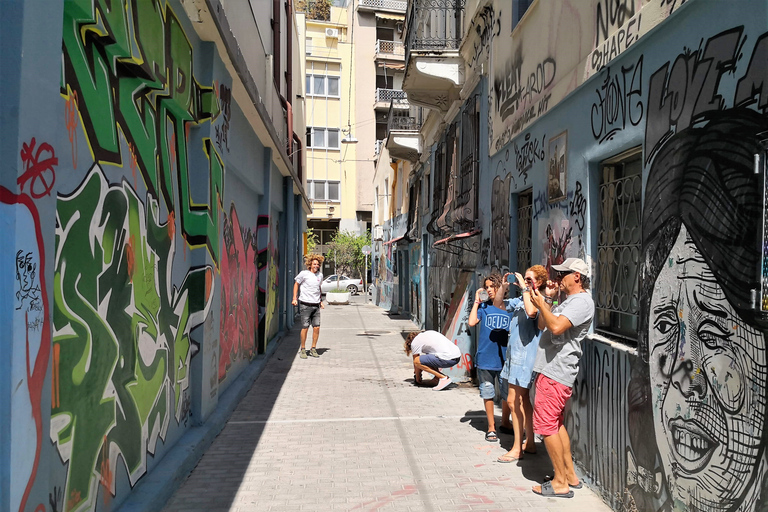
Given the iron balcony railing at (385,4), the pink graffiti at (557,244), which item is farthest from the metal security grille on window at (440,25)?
the iron balcony railing at (385,4)

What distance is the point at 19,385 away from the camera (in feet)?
8.00

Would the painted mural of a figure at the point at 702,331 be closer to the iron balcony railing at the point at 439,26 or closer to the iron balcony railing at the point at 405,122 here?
the iron balcony railing at the point at 439,26

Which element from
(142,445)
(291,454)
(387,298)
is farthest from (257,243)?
(387,298)

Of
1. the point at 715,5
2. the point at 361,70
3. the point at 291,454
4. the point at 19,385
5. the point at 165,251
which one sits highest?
the point at 361,70

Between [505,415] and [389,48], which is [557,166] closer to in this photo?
[505,415]

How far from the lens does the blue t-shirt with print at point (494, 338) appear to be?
6.23 metres

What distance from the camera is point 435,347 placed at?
8.80 m

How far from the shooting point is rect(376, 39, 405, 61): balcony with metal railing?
38.8 metres

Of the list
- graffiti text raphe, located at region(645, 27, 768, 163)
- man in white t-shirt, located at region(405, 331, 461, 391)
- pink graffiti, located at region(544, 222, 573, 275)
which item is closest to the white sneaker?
man in white t-shirt, located at region(405, 331, 461, 391)

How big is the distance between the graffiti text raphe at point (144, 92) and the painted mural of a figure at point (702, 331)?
3.33m

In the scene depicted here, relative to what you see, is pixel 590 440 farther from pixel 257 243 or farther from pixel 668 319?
pixel 257 243

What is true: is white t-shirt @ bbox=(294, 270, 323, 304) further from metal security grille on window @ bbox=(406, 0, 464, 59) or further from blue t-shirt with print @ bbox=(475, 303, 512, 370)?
blue t-shirt with print @ bbox=(475, 303, 512, 370)

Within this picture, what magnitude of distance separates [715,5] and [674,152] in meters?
0.83

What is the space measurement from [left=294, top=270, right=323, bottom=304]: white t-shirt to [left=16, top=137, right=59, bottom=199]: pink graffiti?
903 cm
